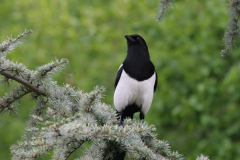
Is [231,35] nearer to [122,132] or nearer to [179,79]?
[122,132]

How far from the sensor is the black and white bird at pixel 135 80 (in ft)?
9.50

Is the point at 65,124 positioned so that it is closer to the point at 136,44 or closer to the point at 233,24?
the point at 233,24

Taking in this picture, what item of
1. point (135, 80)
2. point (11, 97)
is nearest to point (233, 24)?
point (135, 80)

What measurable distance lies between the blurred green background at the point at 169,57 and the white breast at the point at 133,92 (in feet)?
5.63

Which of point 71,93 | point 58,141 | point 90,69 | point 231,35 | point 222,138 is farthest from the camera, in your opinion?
point 90,69

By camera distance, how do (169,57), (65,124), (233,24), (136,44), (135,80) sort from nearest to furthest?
1. (65,124)
2. (233,24)
3. (135,80)
4. (136,44)
5. (169,57)

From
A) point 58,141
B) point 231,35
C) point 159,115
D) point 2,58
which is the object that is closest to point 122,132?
point 58,141

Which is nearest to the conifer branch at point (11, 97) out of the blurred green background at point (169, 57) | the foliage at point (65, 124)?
the foliage at point (65, 124)

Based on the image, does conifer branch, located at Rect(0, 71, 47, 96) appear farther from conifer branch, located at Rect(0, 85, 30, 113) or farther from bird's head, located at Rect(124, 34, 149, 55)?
bird's head, located at Rect(124, 34, 149, 55)

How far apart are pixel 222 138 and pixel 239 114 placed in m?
0.52

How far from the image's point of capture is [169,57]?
5.43m

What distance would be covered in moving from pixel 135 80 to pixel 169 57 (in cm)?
272

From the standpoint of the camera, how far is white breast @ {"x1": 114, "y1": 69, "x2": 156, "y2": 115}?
9.53ft

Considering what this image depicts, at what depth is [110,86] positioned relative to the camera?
265 inches
